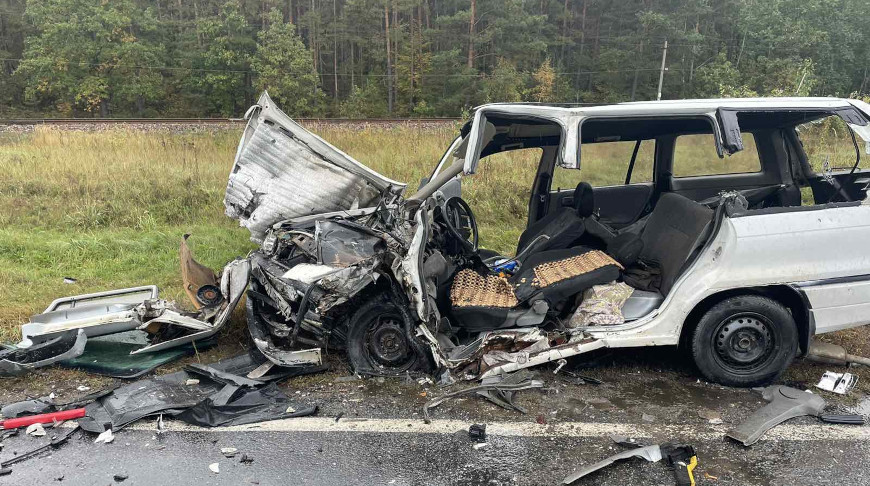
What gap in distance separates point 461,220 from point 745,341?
241 cm

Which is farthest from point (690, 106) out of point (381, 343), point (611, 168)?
point (381, 343)

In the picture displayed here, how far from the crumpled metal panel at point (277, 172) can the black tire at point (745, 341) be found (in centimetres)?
295

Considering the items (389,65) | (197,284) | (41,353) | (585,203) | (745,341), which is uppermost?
(389,65)

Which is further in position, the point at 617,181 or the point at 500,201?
the point at 500,201

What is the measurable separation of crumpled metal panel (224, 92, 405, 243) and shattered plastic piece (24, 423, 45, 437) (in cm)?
190

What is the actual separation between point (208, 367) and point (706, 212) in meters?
3.82

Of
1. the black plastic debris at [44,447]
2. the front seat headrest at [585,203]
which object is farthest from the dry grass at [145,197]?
the black plastic debris at [44,447]

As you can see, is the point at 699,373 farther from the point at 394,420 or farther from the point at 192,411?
the point at 192,411

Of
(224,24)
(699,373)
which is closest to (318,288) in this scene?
(699,373)

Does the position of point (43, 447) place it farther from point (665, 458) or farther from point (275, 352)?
point (665, 458)

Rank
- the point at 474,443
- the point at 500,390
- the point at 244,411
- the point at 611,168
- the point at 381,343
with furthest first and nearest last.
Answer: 1. the point at 611,168
2. the point at 381,343
3. the point at 500,390
4. the point at 244,411
5. the point at 474,443

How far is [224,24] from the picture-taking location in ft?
121

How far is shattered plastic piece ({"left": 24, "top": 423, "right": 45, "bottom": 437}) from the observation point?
11.4ft

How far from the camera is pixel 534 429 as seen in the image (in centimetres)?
346
